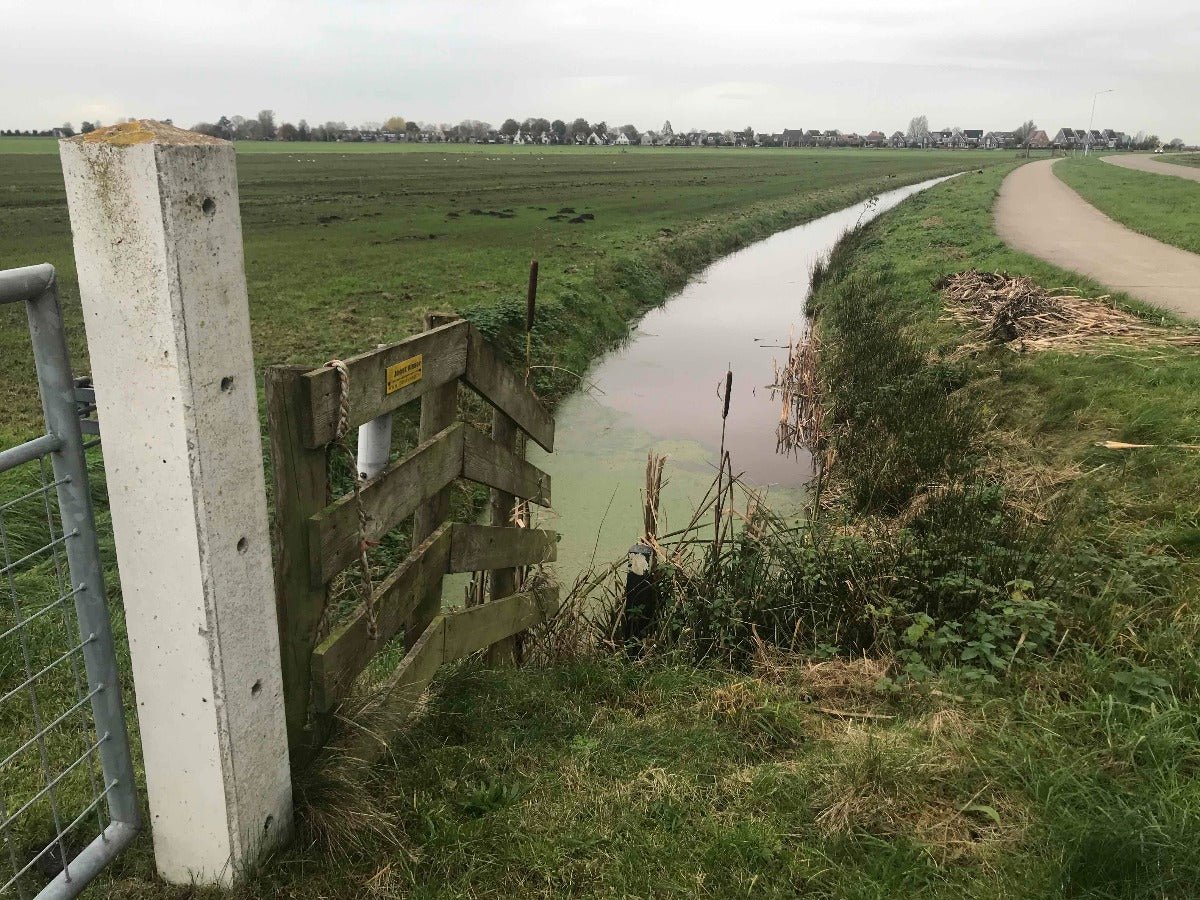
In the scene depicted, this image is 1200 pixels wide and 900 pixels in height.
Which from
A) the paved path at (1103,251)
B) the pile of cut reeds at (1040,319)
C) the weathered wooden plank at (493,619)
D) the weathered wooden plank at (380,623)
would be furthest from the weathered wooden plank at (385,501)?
the paved path at (1103,251)

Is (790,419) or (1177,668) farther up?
(1177,668)

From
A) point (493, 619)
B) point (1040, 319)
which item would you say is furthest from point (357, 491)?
point (1040, 319)

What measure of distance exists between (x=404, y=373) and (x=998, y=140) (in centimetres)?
19231

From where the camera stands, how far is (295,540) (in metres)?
2.16

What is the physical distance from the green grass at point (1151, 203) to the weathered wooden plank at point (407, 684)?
16935 millimetres

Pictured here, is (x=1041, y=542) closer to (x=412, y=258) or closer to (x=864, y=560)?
(x=864, y=560)

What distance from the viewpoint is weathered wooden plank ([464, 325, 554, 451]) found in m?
3.18

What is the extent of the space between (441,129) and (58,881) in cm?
18458

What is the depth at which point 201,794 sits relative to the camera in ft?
6.65

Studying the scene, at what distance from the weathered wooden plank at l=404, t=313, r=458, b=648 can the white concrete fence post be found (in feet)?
3.30

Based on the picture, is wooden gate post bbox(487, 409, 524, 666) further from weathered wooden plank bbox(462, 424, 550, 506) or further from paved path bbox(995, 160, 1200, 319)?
paved path bbox(995, 160, 1200, 319)

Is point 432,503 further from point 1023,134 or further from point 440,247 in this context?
point 1023,134

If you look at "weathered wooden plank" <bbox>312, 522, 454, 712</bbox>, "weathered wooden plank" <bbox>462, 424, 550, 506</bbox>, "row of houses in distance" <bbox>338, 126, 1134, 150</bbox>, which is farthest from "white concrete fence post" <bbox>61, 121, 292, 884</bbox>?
"row of houses in distance" <bbox>338, 126, 1134, 150</bbox>

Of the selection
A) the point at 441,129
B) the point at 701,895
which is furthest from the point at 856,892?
the point at 441,129
